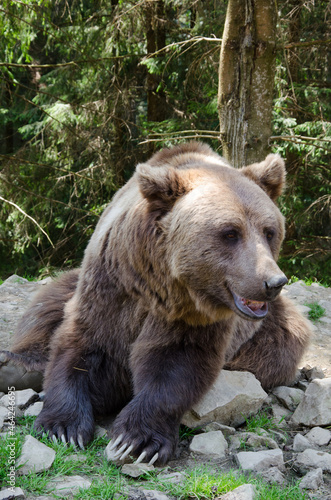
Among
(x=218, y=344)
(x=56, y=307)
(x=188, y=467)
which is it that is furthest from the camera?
(x=56, y=307)

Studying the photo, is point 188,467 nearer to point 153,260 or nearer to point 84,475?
point 84,475

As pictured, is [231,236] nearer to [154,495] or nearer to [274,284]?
[274,284]

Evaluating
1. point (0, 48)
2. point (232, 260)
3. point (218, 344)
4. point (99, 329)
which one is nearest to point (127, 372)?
point (99, 329)

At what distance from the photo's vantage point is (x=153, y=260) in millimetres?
3291

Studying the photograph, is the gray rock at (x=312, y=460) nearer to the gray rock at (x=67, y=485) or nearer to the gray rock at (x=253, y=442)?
A: the gray rock at (x=253, y=442)

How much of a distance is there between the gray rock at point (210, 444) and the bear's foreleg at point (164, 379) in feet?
0.43

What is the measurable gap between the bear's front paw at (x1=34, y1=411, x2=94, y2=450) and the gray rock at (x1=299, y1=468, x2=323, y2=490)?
4.26ft

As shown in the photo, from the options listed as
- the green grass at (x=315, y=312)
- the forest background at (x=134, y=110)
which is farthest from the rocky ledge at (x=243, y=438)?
the forest background at (x=134, y=110)

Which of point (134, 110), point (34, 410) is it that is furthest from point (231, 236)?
point (134, 110)

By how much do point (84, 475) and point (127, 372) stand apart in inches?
36.8

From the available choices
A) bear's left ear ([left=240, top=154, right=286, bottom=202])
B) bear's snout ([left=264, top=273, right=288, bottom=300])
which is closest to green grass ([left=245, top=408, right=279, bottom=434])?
bear's snout ([left=264, top=273, right=288, bottom=300])

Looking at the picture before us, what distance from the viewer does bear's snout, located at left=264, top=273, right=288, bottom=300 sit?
9.07ft

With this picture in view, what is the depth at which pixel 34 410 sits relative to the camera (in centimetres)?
369

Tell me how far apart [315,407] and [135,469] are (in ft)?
4.63
